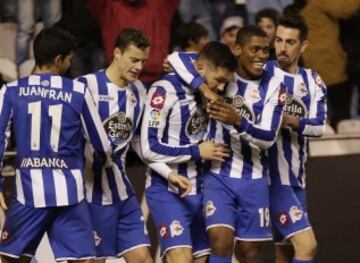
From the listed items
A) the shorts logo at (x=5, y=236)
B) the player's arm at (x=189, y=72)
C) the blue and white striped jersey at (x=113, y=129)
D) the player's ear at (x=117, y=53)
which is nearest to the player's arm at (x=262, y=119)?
the player's arm at (x=189, y=72)

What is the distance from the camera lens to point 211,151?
9.51 metres

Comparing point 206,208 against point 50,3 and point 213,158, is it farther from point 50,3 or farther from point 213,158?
point 50,3

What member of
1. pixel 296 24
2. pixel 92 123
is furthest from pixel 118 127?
pixel 296 24

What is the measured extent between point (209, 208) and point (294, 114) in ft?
2.95

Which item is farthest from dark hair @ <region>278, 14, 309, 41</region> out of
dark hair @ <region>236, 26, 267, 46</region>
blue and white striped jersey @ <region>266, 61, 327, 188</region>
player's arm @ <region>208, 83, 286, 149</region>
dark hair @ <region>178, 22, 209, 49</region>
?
dark hair @ <region>178, 22, 209, 49</region>

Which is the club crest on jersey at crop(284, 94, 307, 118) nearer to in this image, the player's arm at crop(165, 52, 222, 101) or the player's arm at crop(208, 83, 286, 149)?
the player's arm at crop(208, 83, 286, 149)

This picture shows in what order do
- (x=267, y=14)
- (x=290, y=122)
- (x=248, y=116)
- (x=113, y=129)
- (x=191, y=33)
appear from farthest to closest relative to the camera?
(x=267, y=14) < (x=191, y=33) < (x=290, y=122) < (x=248, y=116) < (x=113, y=129)

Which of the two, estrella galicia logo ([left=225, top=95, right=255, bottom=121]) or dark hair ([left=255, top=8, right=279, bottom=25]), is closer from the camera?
estrella galicia logo ([left=225, top=95, right=255, bottom=121])

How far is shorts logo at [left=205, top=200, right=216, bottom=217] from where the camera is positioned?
962 centimetres

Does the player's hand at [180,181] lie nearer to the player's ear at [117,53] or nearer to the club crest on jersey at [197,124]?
the club crest on jersey at [197,124]

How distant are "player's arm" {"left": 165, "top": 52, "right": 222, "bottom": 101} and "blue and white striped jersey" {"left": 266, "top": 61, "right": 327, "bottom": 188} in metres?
0.59

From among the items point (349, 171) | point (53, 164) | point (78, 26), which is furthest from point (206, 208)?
point (78, 26)

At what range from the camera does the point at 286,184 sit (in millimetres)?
10070

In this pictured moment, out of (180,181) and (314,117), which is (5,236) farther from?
(314,117)
